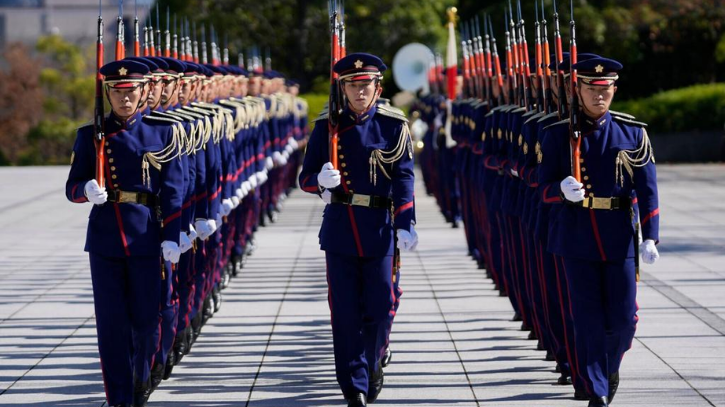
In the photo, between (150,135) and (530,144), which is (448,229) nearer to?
(530,144)

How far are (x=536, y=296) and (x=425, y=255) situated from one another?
18.2 ft

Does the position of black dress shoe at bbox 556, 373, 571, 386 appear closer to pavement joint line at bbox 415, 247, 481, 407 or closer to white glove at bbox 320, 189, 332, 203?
pavement joint line at bbox 415, 247, 481, 407

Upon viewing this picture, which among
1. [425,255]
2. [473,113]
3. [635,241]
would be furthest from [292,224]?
[635,241]

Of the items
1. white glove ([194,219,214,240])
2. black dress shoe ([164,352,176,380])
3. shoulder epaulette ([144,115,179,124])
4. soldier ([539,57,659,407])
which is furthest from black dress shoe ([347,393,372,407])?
white glove ([194,219,214,240])

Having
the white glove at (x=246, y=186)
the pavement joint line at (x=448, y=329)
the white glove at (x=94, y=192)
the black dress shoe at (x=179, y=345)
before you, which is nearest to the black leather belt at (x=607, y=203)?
the pavement joint line at (x=448, y=329)

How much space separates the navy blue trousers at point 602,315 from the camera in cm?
660

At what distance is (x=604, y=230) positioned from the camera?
21.7ft

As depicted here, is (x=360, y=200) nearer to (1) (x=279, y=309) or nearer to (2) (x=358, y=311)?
(2) (x=358, y=311)

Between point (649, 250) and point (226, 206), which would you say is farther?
point (226, 206)

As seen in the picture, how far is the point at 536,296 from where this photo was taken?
801cm

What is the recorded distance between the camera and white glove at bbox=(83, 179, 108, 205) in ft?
21.7

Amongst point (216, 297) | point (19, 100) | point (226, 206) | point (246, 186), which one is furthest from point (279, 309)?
point (19, 100)

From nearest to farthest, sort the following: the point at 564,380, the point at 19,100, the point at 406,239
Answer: the point at 406,239 < the point at 564,380 < the point at 19,100

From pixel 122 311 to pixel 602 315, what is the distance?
2.24m
